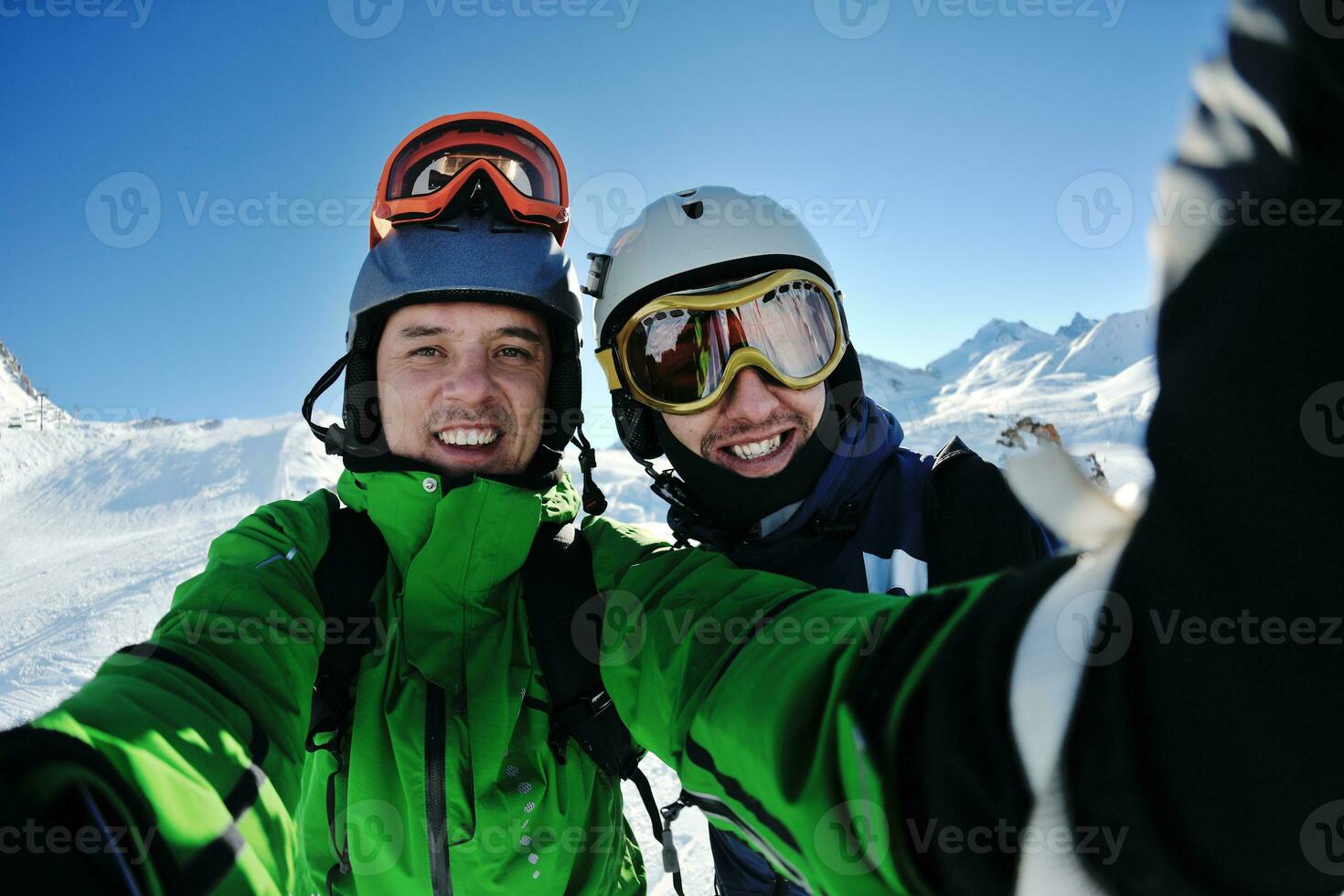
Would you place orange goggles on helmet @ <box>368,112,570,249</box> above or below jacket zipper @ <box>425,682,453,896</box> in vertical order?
above

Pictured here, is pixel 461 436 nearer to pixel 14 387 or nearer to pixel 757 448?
pixel 757 448

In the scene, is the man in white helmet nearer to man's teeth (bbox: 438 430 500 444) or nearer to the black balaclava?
the black balaclava

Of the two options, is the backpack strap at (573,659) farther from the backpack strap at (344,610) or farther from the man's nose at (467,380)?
the man's nose at (467,380)

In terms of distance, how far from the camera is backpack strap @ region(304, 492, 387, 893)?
2.09 meters

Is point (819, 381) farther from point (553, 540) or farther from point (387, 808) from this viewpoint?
point (387, 808)

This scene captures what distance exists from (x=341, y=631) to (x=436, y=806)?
0.62 m

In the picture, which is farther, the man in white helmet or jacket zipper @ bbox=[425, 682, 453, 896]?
the man in white helmet

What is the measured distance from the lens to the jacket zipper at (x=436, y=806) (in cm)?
198

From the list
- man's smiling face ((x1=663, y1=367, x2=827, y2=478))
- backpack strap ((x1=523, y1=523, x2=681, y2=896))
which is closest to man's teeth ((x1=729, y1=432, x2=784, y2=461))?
man's smiling face ((x1=663, y1=367, x2=827, y2=478))

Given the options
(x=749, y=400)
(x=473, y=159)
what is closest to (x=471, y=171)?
(x=473, y=159)

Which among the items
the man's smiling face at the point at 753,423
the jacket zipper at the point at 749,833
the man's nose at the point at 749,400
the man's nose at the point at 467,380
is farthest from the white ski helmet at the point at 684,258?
the jacket zipper at the point at 749,833

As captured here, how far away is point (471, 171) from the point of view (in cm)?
319

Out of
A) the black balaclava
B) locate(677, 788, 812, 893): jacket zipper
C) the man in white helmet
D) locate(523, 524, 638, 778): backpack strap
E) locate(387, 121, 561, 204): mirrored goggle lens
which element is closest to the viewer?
locate(677, 788, 812, 893): jacket zipper

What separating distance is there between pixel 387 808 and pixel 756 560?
1517 mm
